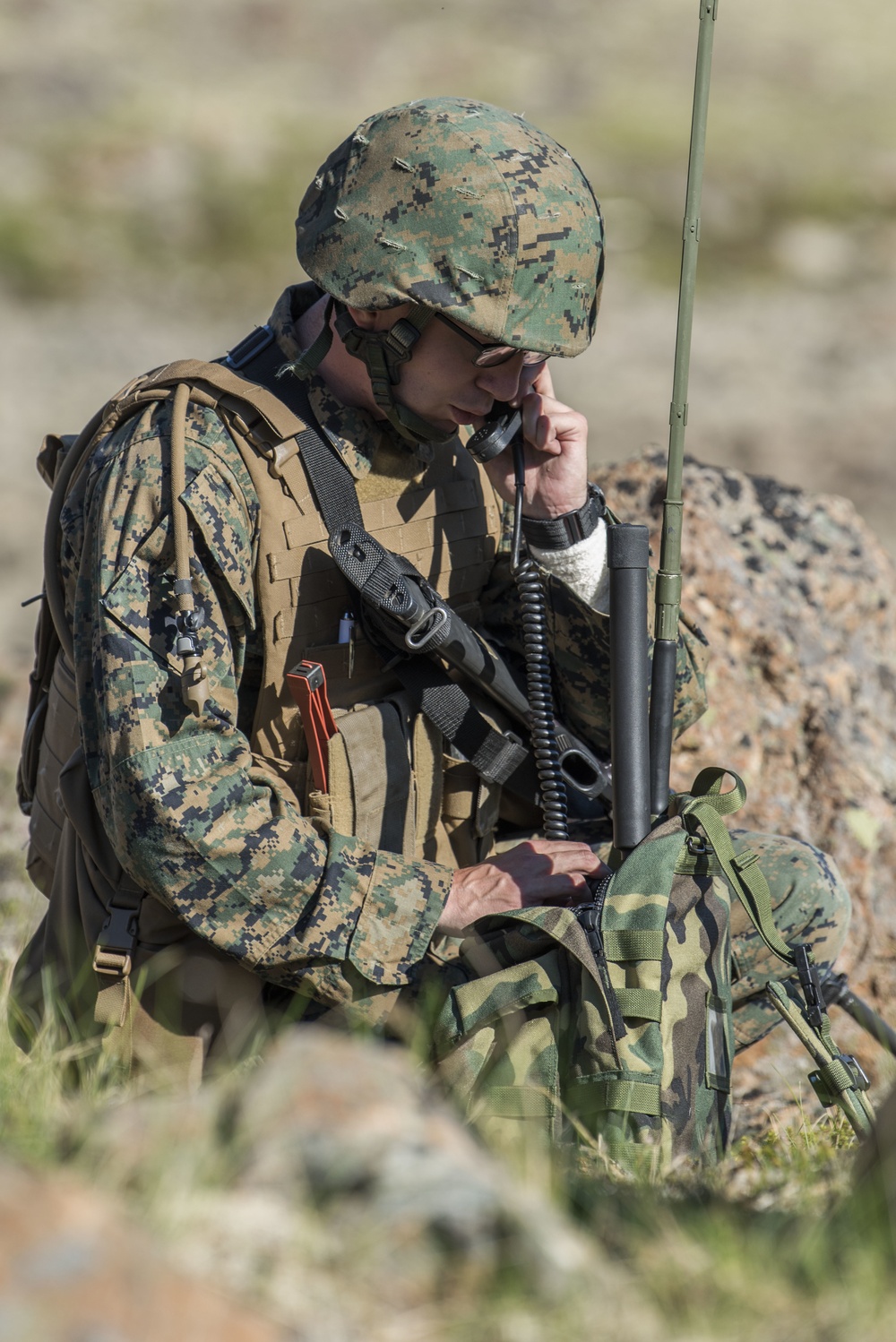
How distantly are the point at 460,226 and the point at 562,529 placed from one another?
0.96 metres

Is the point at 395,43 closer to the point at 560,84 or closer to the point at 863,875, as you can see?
the point at 560,84

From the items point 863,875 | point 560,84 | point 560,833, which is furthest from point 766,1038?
point 560,84

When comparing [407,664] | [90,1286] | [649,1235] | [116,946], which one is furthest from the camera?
[407,664]

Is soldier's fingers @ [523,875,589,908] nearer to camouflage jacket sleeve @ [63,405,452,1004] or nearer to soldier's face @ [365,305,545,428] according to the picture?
camouflage jacket sleeve @ [63,405,452,1004]

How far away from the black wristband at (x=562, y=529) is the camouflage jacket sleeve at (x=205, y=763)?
0.93 metres

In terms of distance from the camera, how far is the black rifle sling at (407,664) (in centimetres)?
373

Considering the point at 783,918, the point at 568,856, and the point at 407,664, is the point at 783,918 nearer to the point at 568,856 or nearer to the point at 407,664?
the point at 568,856

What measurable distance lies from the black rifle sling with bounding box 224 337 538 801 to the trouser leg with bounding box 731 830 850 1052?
784mm

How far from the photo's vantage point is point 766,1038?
5.12 metres

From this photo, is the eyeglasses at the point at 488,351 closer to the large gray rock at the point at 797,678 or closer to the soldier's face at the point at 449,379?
the soldier's face at the point at 449,379

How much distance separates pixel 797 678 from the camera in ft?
18.4

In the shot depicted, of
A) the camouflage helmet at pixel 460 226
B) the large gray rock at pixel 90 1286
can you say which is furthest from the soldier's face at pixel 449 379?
the large gray rock at pixel 90 1286

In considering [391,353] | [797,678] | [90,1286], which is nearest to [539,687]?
[391,353]

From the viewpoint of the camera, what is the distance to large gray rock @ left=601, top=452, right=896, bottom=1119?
536 centimetres
